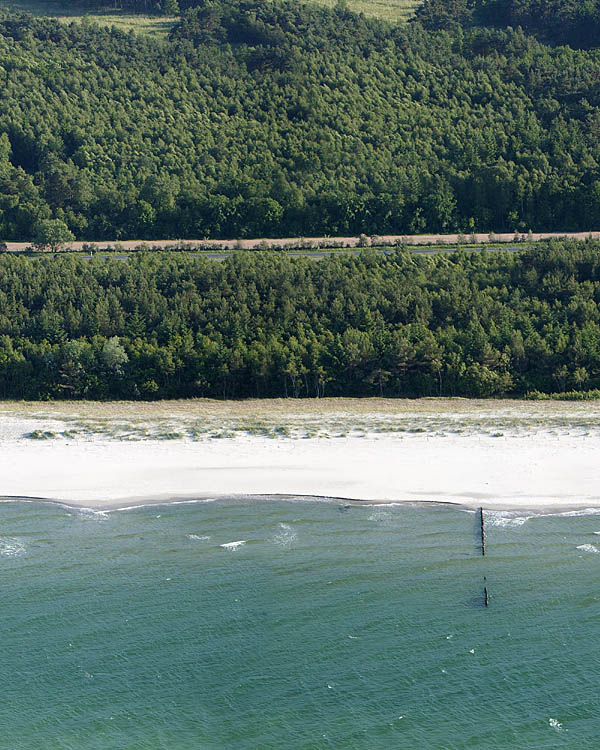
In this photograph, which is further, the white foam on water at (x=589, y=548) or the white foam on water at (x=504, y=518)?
the white foam on water at (x=504, y=518)

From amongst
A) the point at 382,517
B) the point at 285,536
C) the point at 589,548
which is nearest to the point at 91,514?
the point at 285,536

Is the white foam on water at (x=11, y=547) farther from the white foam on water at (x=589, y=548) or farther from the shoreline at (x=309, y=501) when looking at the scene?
the white foam on water at (x=589, y=548)

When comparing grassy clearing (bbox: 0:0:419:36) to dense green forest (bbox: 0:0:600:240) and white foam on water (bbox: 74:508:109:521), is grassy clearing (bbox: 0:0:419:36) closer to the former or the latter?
dense green forest (bbox: 0:0:600:240)

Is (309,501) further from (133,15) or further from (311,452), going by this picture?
(133,15)

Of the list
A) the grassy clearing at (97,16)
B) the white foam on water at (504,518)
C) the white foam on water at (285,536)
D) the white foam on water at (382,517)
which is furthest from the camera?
the grassy clearing at (97,16)

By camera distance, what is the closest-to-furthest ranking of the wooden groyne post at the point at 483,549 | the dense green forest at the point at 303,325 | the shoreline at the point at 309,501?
the wooden groyne post at the point at 483,549, the shoreline at the point at 309,501, the dense green forest at the point at 303,325

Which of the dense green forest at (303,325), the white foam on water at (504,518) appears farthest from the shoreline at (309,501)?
the dense green forest at (303,325)
